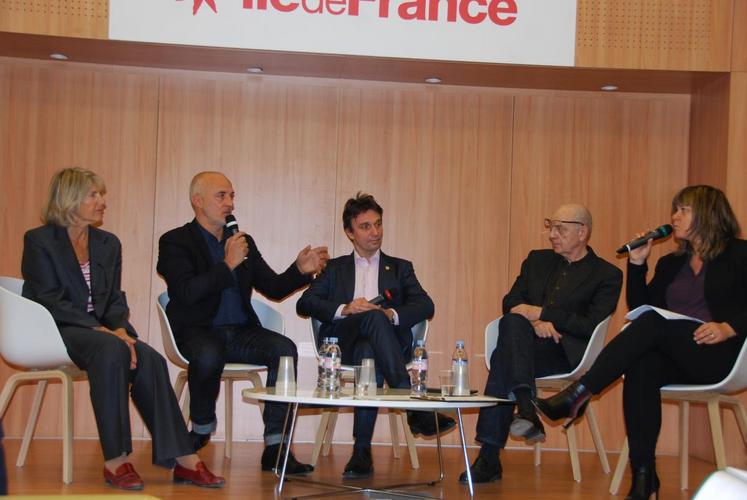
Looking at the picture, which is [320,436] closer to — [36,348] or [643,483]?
[36,348]

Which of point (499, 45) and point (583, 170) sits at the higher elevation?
point (499, 45)

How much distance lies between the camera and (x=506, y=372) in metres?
4.36

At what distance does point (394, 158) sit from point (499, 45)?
1.00m

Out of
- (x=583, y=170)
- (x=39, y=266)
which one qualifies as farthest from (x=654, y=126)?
(x=39, y=266)

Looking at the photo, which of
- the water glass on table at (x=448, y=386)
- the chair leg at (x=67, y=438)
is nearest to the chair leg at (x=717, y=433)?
the water glass on table at (x=448, y=386)

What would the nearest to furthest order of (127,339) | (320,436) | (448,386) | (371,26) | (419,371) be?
(448,386) → (419,371) → (127,339) → (320,436) → (371,26)

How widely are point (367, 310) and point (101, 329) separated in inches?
52.3

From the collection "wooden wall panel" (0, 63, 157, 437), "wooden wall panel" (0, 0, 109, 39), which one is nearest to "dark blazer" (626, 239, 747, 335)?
"wooden wall panel" (0, 63, 157, 437)

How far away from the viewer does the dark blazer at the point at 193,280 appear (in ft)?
15.3

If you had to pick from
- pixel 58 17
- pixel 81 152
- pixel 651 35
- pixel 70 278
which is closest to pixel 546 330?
pixel 651 35

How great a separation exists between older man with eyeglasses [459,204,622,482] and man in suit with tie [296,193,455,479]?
313mm

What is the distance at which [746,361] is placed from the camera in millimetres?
3963

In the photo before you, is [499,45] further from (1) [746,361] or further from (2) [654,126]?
(1) [746,361]

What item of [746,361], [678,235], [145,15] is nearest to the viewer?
[746,361]
